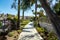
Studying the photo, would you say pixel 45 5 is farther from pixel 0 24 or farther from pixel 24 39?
pixel 0 24

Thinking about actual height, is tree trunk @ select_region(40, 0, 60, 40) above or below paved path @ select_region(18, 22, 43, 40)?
above

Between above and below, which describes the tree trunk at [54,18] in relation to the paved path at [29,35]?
above

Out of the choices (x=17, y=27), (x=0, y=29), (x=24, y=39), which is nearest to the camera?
(x=24, y=39)

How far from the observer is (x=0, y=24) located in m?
16.3

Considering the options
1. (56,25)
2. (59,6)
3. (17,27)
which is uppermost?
(59,6)

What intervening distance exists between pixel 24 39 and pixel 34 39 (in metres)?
0.84

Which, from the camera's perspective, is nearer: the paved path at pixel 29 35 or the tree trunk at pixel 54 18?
the tree trunk at pixel 54 18

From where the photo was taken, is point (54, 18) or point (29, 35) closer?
point (54, 18)

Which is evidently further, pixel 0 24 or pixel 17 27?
pixel 17 27

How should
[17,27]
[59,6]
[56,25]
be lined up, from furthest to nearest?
[17,27] → [59,6] → [56,25]

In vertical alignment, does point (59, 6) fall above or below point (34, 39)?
above

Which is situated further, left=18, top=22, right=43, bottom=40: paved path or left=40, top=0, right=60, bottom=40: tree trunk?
left=18, top=22, right=43, bottom=40: paved path

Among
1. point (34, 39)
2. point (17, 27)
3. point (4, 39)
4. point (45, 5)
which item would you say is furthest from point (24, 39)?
point (17, 27)

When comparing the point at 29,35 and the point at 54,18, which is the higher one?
the point at 54,18
